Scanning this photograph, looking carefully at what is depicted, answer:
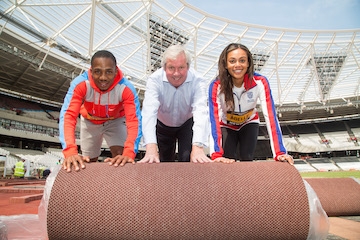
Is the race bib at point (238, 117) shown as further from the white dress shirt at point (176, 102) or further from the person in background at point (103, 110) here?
the person in background at point (103, 110)

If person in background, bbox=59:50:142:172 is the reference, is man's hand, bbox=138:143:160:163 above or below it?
below

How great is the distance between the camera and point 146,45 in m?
26.7

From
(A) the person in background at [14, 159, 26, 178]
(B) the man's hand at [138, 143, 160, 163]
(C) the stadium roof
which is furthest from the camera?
(C) the stadium roof

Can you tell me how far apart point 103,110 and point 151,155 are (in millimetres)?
1166

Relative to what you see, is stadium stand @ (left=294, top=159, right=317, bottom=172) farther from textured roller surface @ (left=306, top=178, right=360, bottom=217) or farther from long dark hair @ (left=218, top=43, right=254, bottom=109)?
long dark hair @ (left=218, top=43, right=254, bottom=109)

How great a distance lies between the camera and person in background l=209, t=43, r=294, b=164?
311 centimetres

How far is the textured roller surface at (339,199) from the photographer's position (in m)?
4.45

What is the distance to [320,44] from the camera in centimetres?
3266

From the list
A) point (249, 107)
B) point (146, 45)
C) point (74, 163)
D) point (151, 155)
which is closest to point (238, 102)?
point (249, 107)

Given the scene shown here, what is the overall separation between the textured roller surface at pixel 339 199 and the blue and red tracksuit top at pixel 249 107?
78.4 inches

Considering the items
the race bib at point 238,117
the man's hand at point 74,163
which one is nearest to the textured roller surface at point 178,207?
the man's hand at point 74,163

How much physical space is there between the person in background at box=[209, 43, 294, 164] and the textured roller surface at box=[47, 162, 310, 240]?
0.87m

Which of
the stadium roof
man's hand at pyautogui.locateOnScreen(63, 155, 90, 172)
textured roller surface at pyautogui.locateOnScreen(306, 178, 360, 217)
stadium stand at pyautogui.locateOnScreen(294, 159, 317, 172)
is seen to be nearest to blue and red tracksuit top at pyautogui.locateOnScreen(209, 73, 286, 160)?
man's hand at pyautogui.locateOnScreen(63, 155, 90, 172)

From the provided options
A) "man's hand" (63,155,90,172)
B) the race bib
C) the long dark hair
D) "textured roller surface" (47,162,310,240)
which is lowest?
"textured roller surface" (47,162,310,240)
